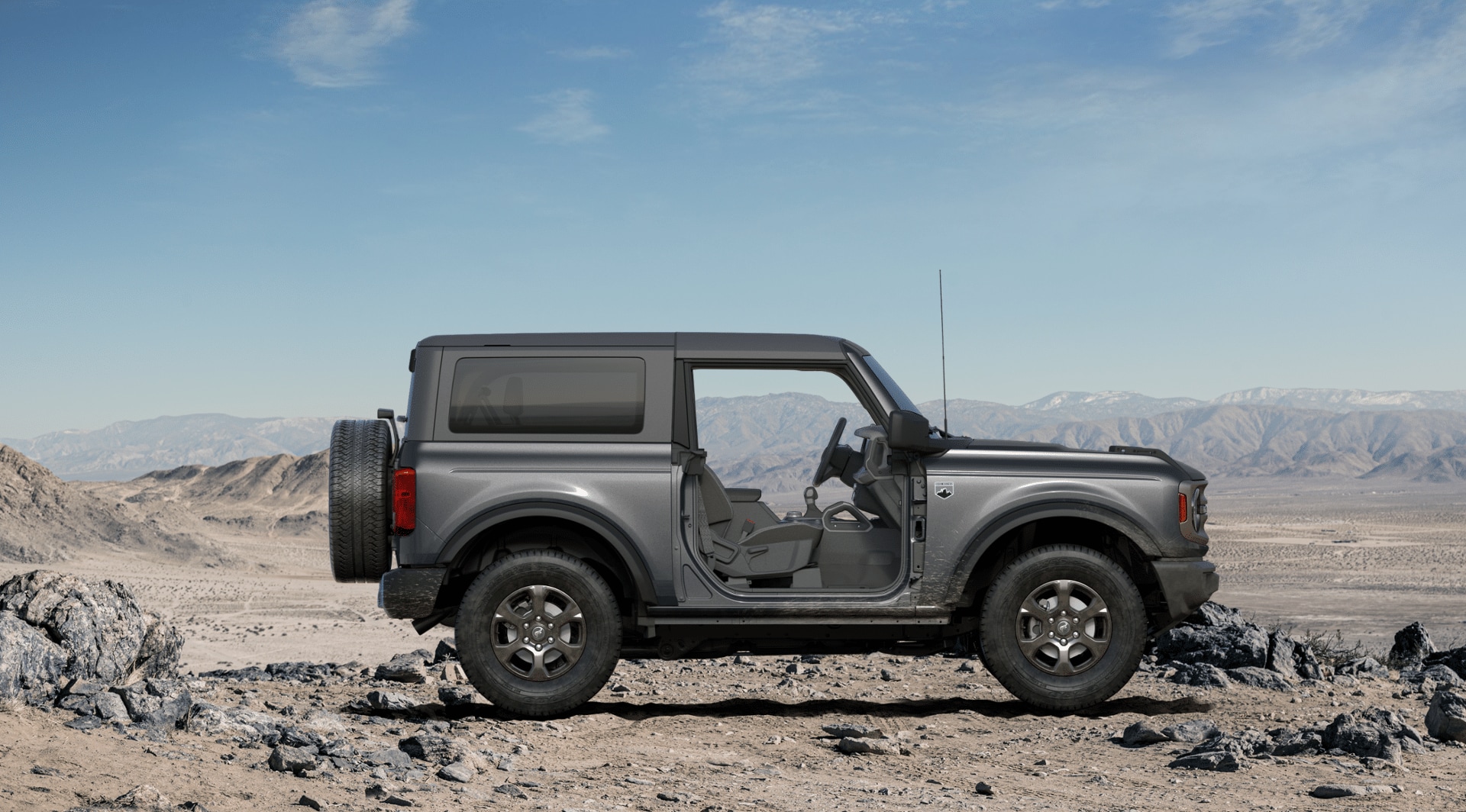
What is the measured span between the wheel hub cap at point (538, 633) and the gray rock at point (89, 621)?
2280mm

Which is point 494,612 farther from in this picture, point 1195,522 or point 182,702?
point 1195,522

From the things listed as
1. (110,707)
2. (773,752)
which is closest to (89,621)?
(110,707)

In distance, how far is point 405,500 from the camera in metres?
7.20

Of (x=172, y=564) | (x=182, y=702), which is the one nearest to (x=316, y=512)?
(x=172, y=564)

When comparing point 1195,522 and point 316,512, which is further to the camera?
point 316,512

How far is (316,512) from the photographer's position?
58.3m

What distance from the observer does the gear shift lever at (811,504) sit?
8086 mm

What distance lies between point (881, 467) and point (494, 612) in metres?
2.50

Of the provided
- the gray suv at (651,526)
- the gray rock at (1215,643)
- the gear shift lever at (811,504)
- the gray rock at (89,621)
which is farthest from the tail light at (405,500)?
the gray rock at (1215,643)

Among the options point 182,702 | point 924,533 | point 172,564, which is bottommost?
point 172,564

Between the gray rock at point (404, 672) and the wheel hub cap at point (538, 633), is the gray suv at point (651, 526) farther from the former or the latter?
the gray rock at point (404, 672)

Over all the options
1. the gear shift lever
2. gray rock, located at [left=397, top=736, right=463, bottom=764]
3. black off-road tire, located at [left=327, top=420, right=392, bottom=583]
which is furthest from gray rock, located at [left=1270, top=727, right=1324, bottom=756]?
black off-road tire, located at [left=327, top=420, right=392, bottom=583]

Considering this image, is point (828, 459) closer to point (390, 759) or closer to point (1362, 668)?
point (390, 759)

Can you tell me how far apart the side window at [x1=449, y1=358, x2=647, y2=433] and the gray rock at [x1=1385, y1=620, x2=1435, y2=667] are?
9.07 meters
